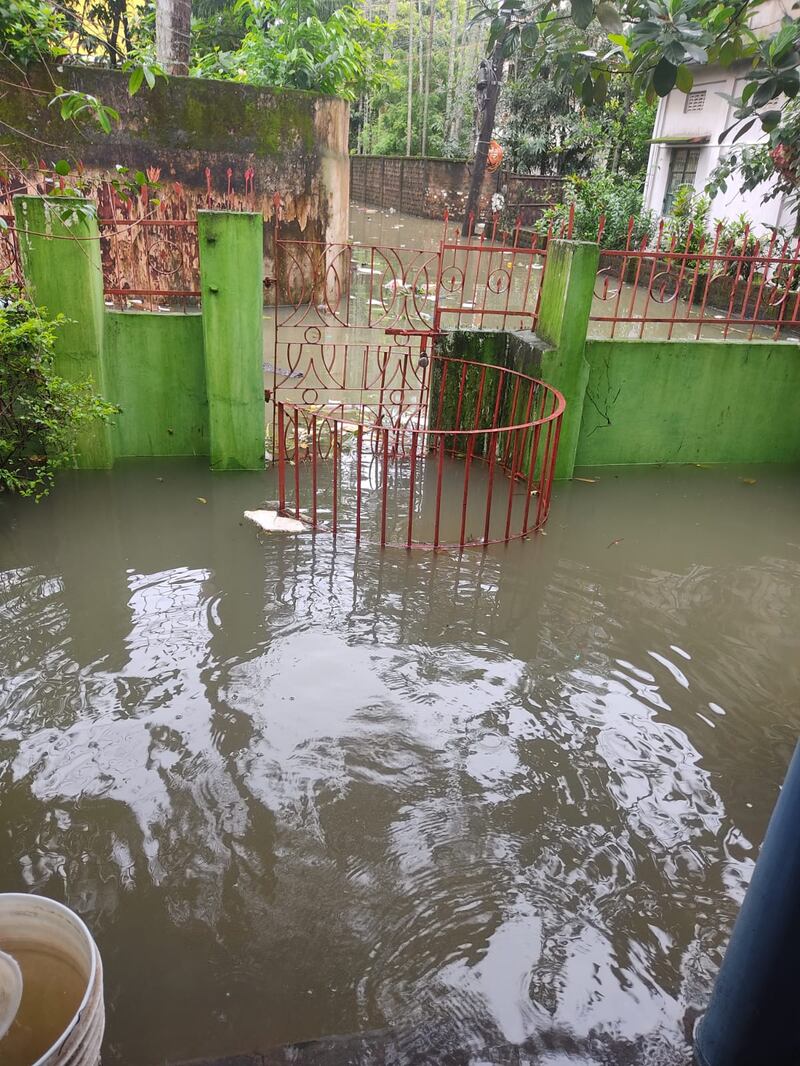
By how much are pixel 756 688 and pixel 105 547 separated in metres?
4.31

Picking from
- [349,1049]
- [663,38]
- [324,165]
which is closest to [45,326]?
[663,38]

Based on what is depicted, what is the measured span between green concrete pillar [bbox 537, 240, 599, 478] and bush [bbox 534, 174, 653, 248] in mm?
10312

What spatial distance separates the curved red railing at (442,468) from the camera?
6012mm

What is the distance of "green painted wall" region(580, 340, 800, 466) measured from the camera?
7266 mm

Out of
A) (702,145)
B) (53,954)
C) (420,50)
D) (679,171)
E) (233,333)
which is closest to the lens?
(53,954)

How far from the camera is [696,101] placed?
1698 centimetres

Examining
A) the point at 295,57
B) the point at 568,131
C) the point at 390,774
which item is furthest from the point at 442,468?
the point at 568,131

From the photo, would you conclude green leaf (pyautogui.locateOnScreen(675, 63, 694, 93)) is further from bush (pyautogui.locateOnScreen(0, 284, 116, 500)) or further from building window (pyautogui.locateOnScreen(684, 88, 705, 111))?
building window (pyautogui.locateOnScreen(684, 88, 705, 111))

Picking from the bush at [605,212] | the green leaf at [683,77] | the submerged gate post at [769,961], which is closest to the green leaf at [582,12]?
the green leaf at [683,77]

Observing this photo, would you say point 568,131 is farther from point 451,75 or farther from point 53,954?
point 53,954

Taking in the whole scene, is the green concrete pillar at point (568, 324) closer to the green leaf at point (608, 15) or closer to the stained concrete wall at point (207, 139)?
the green leaf at point (608, 15)

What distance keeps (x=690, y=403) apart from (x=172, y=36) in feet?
28.2

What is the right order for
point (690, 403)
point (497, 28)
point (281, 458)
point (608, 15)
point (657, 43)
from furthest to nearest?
point (690, 403) → point (281, 458) → point (497, 28) → point (608, 15) → point (657, 43)

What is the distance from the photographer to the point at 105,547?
5.63 meters
